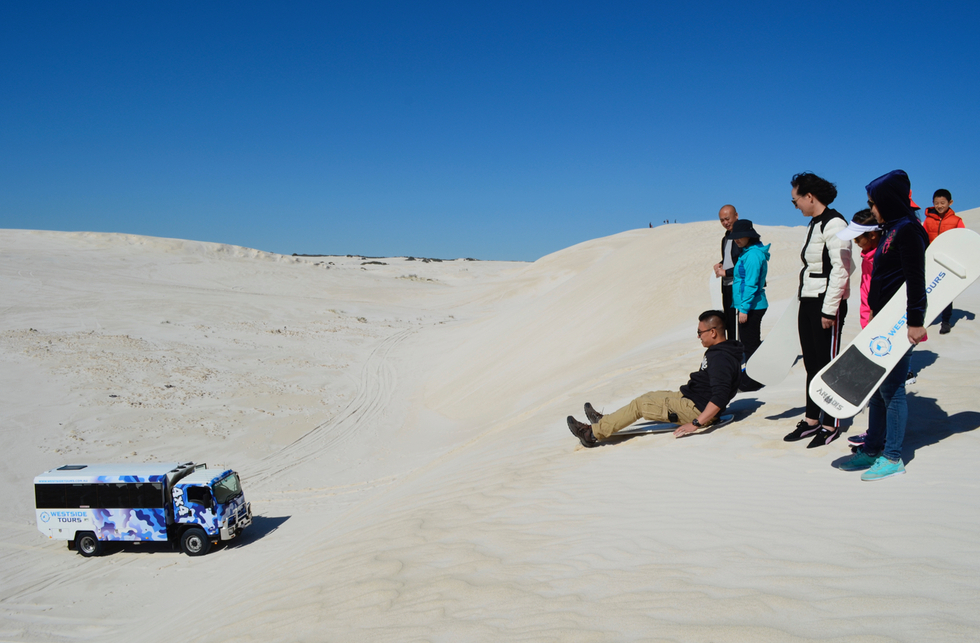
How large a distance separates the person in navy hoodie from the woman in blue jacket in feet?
7.85

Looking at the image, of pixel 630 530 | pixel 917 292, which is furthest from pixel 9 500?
pixel 917 292

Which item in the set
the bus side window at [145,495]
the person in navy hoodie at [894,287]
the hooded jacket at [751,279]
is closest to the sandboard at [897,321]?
the person in navy hoodie at [894,287]

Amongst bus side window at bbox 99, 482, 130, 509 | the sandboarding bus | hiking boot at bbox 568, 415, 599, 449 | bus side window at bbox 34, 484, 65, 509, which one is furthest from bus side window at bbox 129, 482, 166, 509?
hiking boot at bbox 568, 415, 599, 449

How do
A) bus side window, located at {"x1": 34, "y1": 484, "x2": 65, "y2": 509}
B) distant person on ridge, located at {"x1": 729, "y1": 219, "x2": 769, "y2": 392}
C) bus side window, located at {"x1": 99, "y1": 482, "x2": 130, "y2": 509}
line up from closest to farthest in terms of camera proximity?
distant person on ridge, located at {"x1": 729, "y1": 219, "x2": 769, "y2": 392}, bus side window, located at {"x1": 99, "y1": 482, "x2": 130, "y2": 509}, bus side window, located at {"x1": 34, "y1": 484, "x2": 65, "y2": 509}

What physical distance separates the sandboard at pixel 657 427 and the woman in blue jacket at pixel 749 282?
1111mm

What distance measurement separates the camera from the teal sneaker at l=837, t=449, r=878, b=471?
13.0 feet

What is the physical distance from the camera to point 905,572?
248 centimetres

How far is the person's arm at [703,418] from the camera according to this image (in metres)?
5.10

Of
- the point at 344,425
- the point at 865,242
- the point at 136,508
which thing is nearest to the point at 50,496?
the point at 136,508

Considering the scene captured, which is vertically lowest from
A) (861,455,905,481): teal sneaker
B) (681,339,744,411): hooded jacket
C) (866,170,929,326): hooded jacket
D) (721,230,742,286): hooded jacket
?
(861,455,905,481): teal sneaker

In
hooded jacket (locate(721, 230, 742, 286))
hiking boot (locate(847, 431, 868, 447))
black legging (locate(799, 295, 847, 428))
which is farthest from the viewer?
hooded jacket (locate(721, 230, 742, 286))

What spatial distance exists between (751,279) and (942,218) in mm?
3365

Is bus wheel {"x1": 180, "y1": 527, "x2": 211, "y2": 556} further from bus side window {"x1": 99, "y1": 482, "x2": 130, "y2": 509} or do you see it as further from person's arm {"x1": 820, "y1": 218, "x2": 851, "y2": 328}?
person's arm {"x1": 820, "y1": 218, "x2": 851, "y2": 328}

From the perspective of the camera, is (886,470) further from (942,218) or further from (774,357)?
(942,218)
